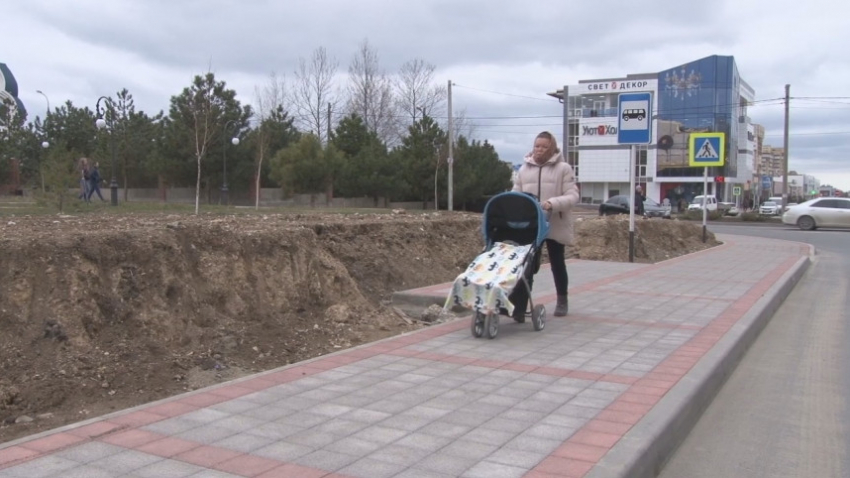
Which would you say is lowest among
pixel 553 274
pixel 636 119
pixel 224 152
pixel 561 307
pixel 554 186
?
pixel 561 307

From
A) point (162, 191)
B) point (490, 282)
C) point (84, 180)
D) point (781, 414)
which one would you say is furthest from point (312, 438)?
point (162, 191)

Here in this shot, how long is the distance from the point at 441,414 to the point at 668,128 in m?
82.5

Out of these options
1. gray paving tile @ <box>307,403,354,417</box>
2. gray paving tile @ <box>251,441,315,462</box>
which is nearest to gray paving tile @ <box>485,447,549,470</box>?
gray paving tile @ <box>251,441,315,462</box>

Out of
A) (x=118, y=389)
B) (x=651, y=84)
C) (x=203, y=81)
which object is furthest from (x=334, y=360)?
(x=651, y=84)

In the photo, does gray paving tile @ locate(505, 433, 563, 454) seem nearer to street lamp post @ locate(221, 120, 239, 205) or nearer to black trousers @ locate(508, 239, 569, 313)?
black trousers @ locate(508, 239, 569, 313)

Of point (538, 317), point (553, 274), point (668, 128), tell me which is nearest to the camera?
point (538, 317)

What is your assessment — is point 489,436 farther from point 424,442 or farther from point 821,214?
point 821,214

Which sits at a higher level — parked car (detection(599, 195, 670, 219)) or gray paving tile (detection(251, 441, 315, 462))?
parked car (detection(599, 195, 670, 219))

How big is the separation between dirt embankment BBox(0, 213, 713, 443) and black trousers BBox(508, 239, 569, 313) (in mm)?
1281

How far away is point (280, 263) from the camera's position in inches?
326

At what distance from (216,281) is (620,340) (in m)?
4.15

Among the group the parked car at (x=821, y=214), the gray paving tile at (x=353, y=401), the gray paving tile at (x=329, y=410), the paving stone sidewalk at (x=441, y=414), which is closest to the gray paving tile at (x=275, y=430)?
the paving stone sidewalk at (x=441, y=414)

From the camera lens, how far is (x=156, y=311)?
6.45 metres

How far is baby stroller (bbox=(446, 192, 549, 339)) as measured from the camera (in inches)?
276
